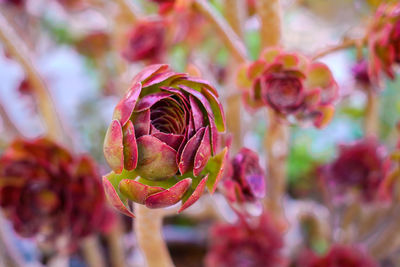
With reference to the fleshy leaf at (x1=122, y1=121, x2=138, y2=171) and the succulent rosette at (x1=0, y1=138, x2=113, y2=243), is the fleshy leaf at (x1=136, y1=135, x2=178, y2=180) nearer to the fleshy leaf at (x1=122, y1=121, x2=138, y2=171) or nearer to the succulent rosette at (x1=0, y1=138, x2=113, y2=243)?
the fleshy leaf at (x1=122, y1=121, x2=138, y2=171)

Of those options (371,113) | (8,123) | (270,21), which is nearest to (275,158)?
(270,21)

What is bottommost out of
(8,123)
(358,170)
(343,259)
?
(343,259)

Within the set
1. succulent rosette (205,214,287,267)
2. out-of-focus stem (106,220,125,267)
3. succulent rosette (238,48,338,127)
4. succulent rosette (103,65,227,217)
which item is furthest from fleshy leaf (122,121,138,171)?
out-of-focus stem (106,220,125,267)

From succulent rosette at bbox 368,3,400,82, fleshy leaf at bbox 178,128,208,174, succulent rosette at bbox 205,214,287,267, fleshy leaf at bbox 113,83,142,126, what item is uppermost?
succulent rosette at bbox 368,3,400,82

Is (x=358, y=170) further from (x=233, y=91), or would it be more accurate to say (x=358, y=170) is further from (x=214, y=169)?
(x=214, y=169)

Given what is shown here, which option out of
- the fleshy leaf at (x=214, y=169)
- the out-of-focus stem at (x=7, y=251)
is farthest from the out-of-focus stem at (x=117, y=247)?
the fleshy leaf at (x=214, y=169)

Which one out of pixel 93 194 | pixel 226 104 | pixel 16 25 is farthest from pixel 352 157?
pixel 16 25
